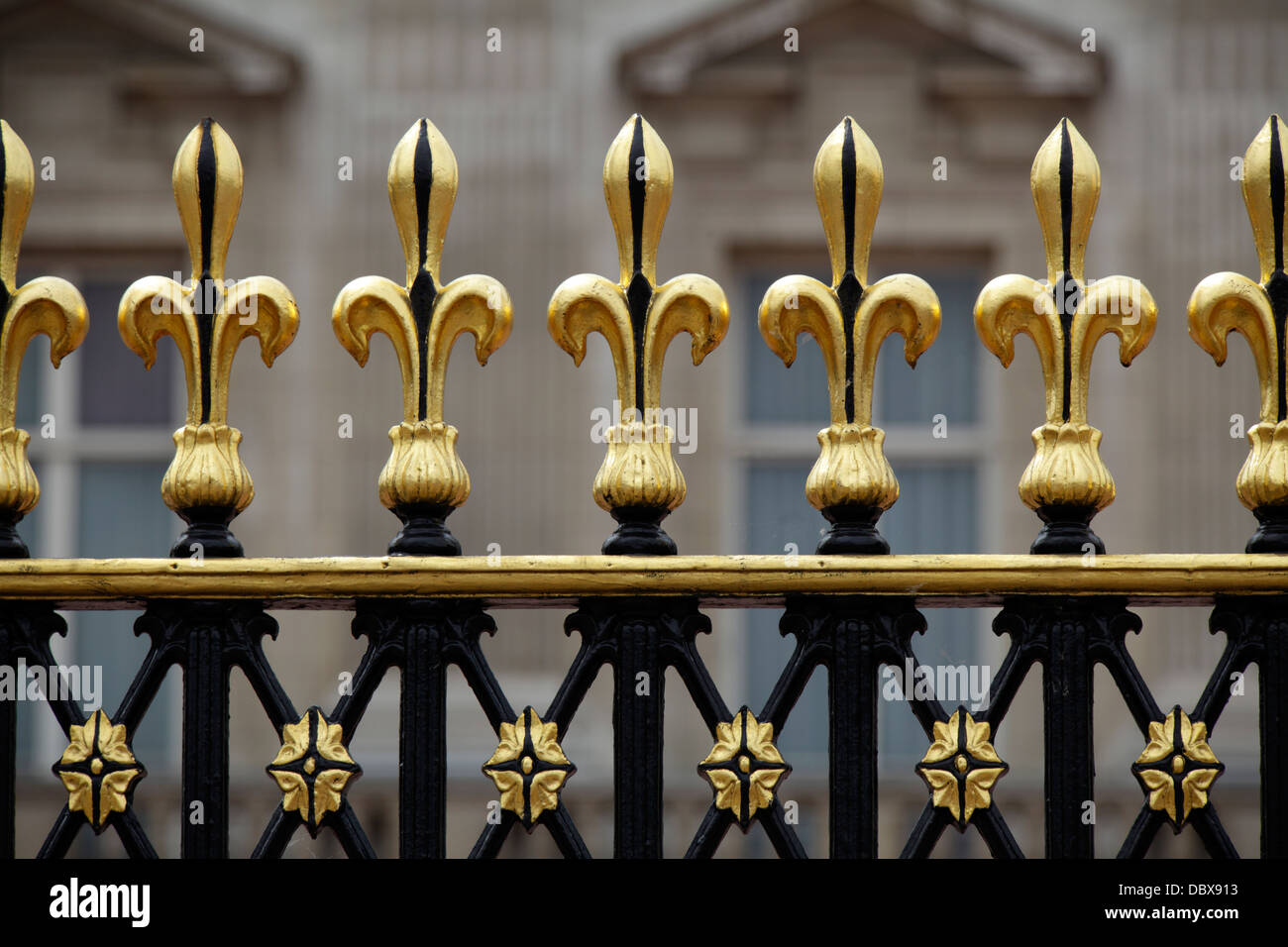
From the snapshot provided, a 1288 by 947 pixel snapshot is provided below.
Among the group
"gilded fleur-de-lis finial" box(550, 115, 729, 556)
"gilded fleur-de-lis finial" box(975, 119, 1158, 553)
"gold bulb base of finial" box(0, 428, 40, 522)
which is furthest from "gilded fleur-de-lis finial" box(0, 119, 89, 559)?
"gilded fleur-de-lis finial" box(975, 119, 1158, 553)

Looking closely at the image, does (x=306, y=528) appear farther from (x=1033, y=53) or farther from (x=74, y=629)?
(x=1033, y=53)

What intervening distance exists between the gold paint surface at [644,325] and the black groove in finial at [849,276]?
5.6 inches

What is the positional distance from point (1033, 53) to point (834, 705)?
20.4 feet

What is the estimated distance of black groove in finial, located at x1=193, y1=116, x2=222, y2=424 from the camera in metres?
1.90

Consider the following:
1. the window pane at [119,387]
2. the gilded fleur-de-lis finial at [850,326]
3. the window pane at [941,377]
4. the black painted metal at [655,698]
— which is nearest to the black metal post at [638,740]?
the black painted metal at [655,698]

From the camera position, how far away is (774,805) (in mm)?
1847

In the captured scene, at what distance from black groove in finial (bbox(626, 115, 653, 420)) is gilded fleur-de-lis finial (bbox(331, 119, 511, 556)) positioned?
0.15m

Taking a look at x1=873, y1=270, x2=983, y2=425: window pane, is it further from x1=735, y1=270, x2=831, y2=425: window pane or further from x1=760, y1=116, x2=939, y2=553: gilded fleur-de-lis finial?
x1=760, y1=116, x2=939, y2=553: gilded fleur-de-lis finial

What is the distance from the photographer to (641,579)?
1.85 meters

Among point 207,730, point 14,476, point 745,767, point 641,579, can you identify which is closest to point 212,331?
point 14,476
